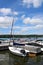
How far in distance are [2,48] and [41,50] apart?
1148cm

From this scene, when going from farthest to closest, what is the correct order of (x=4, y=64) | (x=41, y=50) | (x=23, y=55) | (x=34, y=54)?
(x=41, y=50)
(x=34, y=54)
(x=23, y=55)
(x=4, y=64)

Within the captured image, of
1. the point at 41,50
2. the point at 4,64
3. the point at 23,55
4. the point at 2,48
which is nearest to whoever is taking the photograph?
the point at 4,64

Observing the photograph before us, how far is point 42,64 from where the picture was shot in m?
24.2

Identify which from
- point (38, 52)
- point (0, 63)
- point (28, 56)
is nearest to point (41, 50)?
point (38, 52)

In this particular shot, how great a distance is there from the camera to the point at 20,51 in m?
30.6

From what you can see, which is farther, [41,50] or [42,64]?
[41,50]

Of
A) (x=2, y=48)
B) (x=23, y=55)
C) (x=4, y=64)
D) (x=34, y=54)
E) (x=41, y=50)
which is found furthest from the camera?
(x=2, y=48)

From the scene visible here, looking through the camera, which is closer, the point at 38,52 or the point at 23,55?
the point at 23,55

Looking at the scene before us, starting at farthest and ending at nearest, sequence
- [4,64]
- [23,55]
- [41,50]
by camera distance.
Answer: [41,50]
[23,55]
[4,64]

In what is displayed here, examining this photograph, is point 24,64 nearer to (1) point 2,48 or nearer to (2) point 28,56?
(2) point 28,56

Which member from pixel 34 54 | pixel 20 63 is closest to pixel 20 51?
pixel 34 54

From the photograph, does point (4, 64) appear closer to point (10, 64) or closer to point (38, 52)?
point (10, 64)

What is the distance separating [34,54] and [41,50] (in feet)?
11.4

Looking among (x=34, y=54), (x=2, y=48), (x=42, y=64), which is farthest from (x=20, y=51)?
(x=2, y=48)
